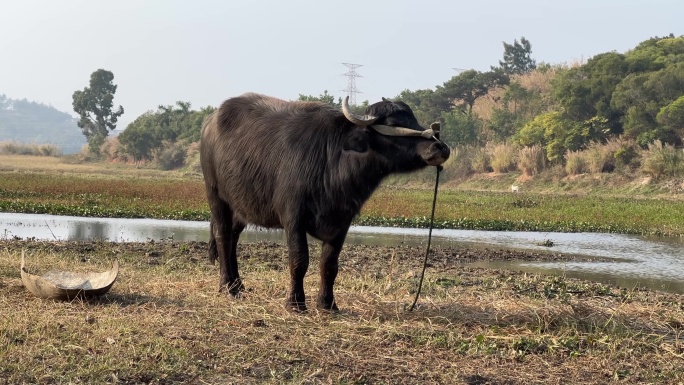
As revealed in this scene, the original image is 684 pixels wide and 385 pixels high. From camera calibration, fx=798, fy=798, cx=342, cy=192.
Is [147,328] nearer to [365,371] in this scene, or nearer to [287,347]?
[287,347]

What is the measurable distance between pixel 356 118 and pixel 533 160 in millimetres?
30315

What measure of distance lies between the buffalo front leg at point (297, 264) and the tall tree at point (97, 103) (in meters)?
71.0

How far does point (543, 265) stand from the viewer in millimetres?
11617

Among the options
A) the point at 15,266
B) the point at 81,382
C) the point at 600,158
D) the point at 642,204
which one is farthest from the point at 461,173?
the point at 81,382

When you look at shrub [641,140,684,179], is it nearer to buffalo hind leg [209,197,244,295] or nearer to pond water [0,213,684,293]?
pond water [0,213,684,293]

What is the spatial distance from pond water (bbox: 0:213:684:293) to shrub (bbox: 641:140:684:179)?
39.7 feet

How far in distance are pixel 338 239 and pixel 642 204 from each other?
63.5 ft

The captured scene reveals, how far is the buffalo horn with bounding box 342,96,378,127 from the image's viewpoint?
538 centimetres

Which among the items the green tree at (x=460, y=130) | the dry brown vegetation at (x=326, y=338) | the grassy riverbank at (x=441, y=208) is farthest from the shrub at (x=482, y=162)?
the dry brown vegetation at (x=326, y=338)

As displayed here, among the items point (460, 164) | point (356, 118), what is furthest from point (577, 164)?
point (356, 118)

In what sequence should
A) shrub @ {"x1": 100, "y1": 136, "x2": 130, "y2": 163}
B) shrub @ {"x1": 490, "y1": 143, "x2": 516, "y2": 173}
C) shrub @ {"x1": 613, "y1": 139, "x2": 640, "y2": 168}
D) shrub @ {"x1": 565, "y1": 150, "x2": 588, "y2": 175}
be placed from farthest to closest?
1. shrub @ {"x1": 100, "y1": 136, "x2": 130, "y2": 163}
2. shrub @ {"x1": 490, "y1": 143, "x2": 516, "y2": 173}
3. shrub @ {"x1": 565, "y1": 150, "x2": 588, "y2": 175}
4. shrub @ {"x1": 613, "y1": 139, "x2": 640, "y2": 168}

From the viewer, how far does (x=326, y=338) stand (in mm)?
→ 4754

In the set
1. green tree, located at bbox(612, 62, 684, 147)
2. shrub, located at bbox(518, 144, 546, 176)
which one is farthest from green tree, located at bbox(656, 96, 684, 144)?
shrub, located at bbox(518, 144, 546, 176)

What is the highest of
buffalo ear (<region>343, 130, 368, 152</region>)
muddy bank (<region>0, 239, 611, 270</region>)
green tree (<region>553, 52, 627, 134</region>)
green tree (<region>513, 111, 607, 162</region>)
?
green tree (<region>553, 52, 627, 134</region>)
